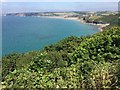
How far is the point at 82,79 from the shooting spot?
507 centimetres

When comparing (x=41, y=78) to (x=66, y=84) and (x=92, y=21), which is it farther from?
(x=92, y=21)

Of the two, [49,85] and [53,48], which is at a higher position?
[49,85]

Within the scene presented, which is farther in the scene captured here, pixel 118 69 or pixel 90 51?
pixel 90 51

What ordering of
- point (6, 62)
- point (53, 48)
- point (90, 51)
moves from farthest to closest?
point (53, 48)
point (6, 62)
point (90, 51)

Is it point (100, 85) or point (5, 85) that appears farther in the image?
point (5, 85)

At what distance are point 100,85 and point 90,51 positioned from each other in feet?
10.3

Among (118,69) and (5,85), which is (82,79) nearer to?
(118,69)

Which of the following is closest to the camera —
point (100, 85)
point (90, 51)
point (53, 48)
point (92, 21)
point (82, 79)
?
point (100, 85)

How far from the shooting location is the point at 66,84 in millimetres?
4891

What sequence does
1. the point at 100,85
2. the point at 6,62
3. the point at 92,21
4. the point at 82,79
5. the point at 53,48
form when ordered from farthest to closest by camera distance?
the point at 92,21, the point at 53,48, the point at 6,62, the point at 82,79, the point at 100,85

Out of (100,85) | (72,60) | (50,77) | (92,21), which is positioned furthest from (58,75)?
(92,21)

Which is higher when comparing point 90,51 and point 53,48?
point 90,51

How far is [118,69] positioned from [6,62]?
1131 cm

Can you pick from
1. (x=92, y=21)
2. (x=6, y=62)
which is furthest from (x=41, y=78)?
(x=92, y=21)
